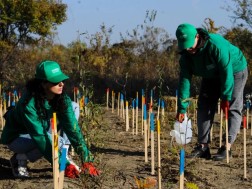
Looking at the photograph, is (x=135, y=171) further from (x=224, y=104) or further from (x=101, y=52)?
(x=101, y=52)

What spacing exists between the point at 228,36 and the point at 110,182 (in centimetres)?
953

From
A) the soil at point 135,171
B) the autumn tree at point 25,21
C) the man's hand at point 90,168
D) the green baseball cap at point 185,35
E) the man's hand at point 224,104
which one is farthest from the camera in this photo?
the autumn tree at point 25,21

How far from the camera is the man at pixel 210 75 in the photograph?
13.9 feet

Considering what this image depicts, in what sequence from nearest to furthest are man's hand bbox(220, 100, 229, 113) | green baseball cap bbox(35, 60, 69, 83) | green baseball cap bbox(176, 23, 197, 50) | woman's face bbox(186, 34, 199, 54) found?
green baseball cap bbox(35, 60, 69, 83) < green baseball cap bbox(176, 23, 197, 50) < woman's face bbox(186, 34, 199, 54) < man's hand bbox(220, 100, 229, 113)

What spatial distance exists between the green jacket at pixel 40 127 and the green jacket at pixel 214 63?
1.04m

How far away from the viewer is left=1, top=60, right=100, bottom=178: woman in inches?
138

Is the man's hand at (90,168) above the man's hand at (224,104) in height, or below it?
below

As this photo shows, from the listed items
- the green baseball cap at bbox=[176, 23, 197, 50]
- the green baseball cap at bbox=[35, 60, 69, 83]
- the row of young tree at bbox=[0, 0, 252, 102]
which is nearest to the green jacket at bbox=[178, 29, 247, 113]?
the green baseball cap at bbox=[176, 23, 197, 50]

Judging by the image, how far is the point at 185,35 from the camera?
4.07 m

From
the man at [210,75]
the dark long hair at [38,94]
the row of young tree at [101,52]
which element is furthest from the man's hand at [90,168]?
the row of young tree at [101,52]

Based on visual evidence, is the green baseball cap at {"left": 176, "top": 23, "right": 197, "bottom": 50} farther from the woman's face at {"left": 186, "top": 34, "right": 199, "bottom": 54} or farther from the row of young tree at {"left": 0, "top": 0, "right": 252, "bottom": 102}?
the row of young tree at {"left": 0, "top": 0, "right": 252, "bottom": 102}

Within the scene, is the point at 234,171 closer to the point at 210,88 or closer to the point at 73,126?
the point at 210,88

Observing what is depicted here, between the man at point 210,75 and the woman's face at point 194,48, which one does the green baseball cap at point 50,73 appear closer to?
the man at point 210,75

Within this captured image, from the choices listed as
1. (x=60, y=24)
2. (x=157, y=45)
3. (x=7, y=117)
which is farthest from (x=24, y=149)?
(x=157, y=45)
